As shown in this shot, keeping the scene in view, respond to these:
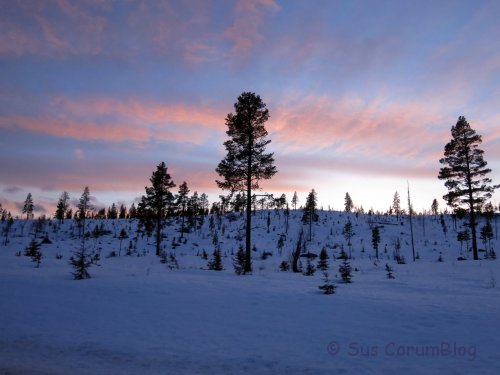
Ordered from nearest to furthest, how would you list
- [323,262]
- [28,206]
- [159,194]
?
[323,262], [159,194], [28,206]

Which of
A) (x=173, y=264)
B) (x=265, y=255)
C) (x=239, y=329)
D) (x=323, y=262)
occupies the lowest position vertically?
(x=265, y=255)

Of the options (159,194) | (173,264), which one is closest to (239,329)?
(173,264)

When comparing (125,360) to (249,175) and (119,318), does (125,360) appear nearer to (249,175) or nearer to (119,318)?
(119,318)

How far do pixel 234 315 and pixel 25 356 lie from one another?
4.40 m

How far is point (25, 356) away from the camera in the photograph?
6.12m

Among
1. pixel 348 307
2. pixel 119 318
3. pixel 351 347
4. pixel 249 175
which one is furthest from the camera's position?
pixel 249 175

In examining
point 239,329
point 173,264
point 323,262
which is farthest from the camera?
point 173,264

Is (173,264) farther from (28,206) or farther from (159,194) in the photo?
(28,206)

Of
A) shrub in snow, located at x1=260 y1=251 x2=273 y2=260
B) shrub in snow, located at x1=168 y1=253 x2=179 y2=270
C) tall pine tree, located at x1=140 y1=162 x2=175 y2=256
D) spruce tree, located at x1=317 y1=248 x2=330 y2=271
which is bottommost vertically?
shrub in snow, located at x1=260 y1=251 x2=273 y2=260

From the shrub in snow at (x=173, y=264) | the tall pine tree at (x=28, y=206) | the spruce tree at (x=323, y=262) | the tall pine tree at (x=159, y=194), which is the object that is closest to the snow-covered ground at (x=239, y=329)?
the spruce tree at (x=323, y=262)

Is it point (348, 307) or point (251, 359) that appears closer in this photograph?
point (251, 359)

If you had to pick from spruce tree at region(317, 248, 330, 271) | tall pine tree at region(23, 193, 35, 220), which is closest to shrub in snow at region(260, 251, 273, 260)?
spruce tree at region(317, 248, 330, 271)

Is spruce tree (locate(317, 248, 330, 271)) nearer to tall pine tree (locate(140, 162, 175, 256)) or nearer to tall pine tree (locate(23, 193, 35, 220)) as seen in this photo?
tall pine tree (locate(140, 162, 175, 256))

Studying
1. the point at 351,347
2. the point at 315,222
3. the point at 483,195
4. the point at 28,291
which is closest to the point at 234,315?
the point at 351,347
